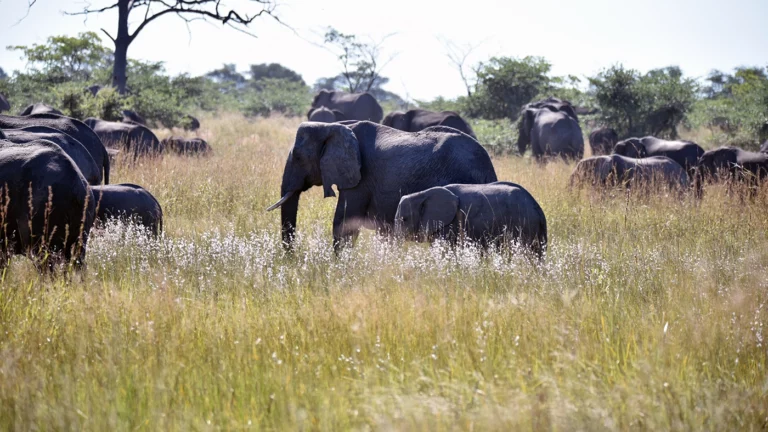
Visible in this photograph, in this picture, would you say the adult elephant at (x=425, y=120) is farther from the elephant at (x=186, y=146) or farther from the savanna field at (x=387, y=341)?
the savanna field at (x=387, y=341)

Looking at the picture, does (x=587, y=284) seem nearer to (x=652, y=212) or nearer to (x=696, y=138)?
(x=652, y=212)

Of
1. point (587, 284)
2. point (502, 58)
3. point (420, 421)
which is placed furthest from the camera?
point (502, 58)

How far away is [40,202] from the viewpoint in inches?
207

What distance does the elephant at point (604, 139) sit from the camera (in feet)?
75.8

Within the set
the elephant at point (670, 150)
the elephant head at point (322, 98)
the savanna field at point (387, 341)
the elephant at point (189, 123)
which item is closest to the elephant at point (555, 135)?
the elephant at point (670, 150)

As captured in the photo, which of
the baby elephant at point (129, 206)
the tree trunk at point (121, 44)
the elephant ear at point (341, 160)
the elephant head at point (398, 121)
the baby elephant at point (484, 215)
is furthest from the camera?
the tree trunk at point (121, 44)

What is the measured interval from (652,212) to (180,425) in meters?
8.34

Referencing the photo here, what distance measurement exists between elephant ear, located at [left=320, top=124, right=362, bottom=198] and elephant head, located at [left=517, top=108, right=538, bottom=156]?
16.2m

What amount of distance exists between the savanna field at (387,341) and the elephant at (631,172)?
4.75 metres

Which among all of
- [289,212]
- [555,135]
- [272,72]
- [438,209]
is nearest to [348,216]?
[289,212]

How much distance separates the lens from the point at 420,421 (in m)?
3.01

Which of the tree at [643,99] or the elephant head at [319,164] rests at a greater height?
the tree at [643,99]

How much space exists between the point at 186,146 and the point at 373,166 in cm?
1057

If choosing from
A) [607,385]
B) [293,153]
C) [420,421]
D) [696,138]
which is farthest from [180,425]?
[696,138]
